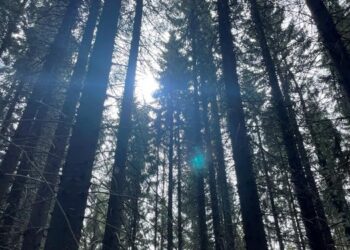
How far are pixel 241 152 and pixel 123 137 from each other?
3.25 m

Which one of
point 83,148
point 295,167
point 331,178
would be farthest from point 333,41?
point 83,148

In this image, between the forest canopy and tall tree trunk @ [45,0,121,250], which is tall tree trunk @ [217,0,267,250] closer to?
the forest canopy

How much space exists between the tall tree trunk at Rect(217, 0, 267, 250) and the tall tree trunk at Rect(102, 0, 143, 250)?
259 centimetres

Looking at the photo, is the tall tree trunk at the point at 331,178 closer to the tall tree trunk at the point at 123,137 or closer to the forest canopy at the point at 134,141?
the forest canopy at the point at 134,141

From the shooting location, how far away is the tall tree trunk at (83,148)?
9.16ft

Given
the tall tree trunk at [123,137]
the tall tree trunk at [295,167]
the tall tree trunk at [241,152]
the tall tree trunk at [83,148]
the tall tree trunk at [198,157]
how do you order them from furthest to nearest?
the tall tree trunk at [198,157], the tall tree trunk at [295,167], the tall tree trunk at [123,137], the tall tree trunk at [241,152], the tall tree trunk at [83,148]

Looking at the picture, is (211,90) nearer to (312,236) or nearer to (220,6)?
(220,6)

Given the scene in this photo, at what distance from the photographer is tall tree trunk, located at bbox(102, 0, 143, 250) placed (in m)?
6.72

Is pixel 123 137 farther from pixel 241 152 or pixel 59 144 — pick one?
pixel 241 152

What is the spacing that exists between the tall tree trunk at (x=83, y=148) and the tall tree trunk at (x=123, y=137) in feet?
9.72

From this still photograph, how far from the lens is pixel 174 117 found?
20.5m

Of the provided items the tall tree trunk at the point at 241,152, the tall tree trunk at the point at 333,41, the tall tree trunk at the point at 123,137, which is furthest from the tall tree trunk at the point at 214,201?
the tall tree trunk at the point at 333,41

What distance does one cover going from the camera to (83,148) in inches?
128

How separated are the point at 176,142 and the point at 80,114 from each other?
674 inches
